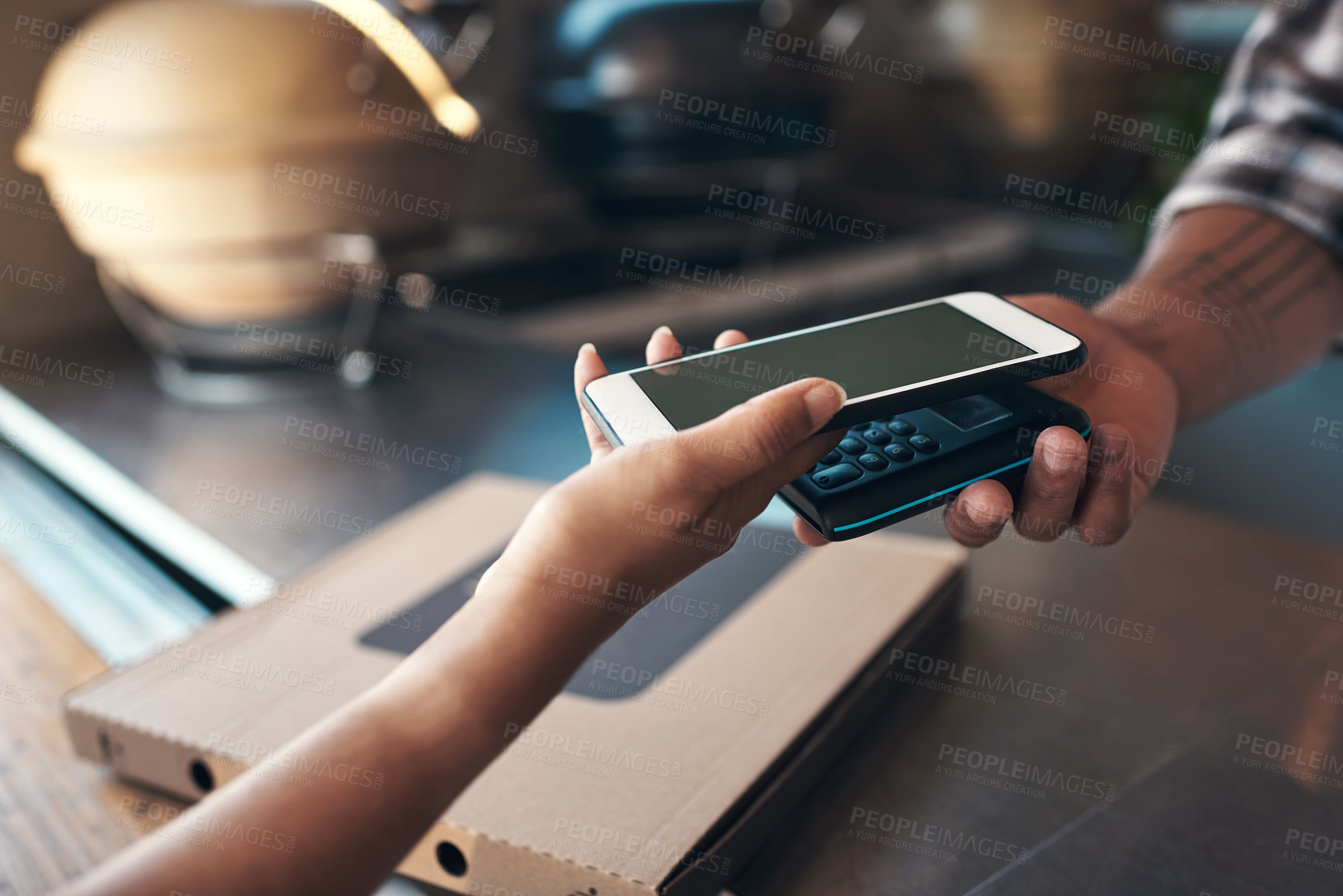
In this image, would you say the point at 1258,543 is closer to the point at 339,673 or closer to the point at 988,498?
the point at 988,498

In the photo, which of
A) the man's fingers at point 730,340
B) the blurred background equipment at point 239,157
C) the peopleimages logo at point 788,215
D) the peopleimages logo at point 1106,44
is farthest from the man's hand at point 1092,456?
the peopleimages logo at point 1106,44

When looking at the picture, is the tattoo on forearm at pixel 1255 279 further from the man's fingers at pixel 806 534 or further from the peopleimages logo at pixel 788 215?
the peopleimages logo at pixel 788 215

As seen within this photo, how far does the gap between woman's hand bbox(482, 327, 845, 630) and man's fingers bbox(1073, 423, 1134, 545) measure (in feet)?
0.46

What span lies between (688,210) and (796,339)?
1.06 meters

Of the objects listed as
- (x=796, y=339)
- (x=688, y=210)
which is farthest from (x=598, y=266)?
(x=796, y=339)

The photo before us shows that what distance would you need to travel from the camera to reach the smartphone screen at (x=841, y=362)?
35 cm

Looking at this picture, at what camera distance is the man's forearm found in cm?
51

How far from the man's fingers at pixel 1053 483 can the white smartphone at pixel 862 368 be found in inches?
1.2

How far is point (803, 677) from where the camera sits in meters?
0.38

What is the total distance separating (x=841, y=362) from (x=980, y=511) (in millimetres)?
78

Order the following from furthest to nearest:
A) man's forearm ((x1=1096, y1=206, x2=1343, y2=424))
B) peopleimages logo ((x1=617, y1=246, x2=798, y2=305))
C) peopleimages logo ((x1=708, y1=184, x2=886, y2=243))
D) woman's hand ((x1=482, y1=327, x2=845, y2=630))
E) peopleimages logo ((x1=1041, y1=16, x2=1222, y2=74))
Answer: peopleimages logo ((x1=1041, y1=16, x2=1222, y2=74))
peopleimages logo ((x1=708, y1=184, x2=886, y2=243))
peopleimages logo ((x1=617, y1=246, x2=798, y2=305))
man's forearm ((x1=1096, y1=206, x2=1343, y2=424))
woman's hand ((x1=482, y1=327, x2=845, y2=630))

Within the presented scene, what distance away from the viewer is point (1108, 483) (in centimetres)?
38

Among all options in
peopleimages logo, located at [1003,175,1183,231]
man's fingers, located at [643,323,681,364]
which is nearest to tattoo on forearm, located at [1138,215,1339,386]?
man's fingers, located at [643,323,681,364]

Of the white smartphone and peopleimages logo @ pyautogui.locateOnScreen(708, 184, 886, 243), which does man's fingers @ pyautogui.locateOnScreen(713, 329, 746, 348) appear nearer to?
the white smartphone
